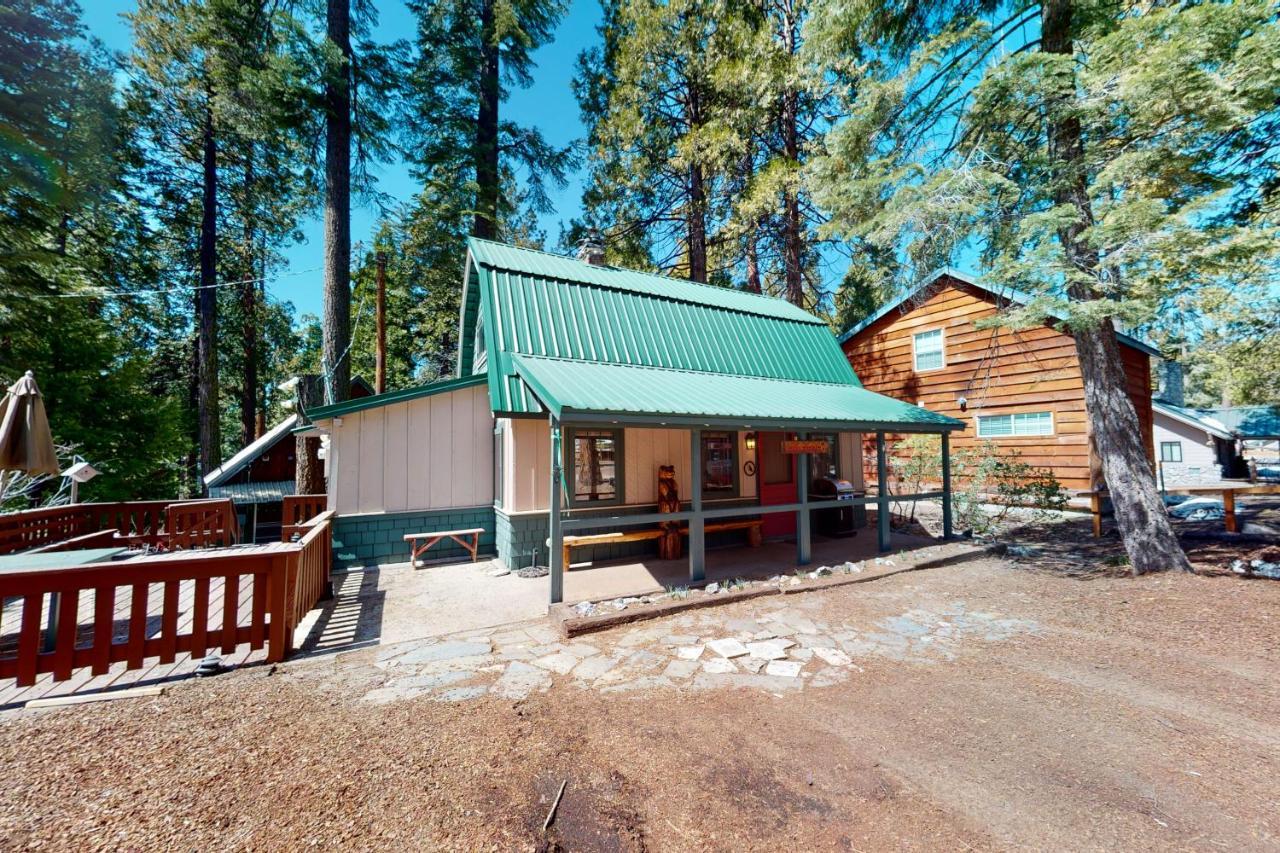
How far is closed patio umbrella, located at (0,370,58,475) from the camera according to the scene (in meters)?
4.70

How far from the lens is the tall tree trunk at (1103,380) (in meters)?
6.16

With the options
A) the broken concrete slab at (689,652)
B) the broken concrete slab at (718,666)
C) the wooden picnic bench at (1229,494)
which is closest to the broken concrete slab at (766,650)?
the broken concrete slab at (718,666)

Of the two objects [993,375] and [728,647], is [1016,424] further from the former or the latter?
[728,647]

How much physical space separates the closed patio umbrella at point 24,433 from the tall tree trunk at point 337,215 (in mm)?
4721

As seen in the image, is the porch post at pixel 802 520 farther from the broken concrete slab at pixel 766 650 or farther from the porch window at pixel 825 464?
the broken concrete slab at pixel 766 650

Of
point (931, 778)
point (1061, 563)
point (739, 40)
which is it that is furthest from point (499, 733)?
point (739, 40)

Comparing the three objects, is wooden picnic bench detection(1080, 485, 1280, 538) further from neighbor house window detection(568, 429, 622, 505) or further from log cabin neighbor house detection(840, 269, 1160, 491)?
neighbor house window detection(568, 429, 622, 505)

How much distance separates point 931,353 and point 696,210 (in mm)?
8582

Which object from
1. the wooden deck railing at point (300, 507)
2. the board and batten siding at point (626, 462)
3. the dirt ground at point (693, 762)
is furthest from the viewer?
the wooden deck railing at point (300, 507)

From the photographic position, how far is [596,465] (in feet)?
25.9

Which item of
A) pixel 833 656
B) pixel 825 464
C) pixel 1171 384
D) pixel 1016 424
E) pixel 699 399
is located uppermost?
pixel 1171 384

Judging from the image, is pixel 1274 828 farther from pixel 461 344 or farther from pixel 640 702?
pixel 461 344

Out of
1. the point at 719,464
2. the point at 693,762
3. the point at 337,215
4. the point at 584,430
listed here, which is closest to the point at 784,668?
the point at 693,762

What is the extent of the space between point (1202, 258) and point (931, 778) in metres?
6.30
